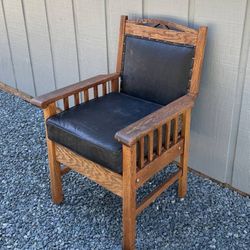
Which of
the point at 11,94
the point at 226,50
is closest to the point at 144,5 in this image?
the point at 226,50

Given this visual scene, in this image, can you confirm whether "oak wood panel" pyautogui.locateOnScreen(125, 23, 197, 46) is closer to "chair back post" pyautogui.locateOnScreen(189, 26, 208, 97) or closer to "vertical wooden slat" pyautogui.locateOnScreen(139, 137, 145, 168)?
"chair back post" pyautogui.locateOnScreen(189, 26, 208, 97)

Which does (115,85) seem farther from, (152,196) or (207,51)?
(152,196)

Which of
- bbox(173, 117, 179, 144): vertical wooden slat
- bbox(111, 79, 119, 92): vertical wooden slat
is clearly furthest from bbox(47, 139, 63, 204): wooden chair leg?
bbox(173, 117, 179, 144): vertical wooden slat

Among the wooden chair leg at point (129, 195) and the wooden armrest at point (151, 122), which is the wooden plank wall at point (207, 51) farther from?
the wooden chair leg at point (129, 195)

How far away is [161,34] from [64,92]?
58cm

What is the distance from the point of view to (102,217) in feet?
6.47

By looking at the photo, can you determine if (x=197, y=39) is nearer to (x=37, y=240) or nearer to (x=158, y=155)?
(x=158, y=155)

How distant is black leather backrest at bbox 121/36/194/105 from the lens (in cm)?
186

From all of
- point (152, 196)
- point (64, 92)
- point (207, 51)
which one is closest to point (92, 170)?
point (152, 196)

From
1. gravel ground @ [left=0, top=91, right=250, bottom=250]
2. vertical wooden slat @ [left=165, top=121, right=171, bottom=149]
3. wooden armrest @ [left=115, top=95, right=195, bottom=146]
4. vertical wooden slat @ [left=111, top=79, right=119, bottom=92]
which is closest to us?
wooden armrest @ [left=115, top=95, right=195, bottom=146]

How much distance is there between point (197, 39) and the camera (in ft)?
5.94

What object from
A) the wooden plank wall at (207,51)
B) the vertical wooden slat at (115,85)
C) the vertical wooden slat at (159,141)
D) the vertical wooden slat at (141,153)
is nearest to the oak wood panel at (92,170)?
the vertical wooden slat at (141,153)

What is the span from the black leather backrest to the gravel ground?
58cm

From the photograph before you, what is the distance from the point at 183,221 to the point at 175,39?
934 mm
